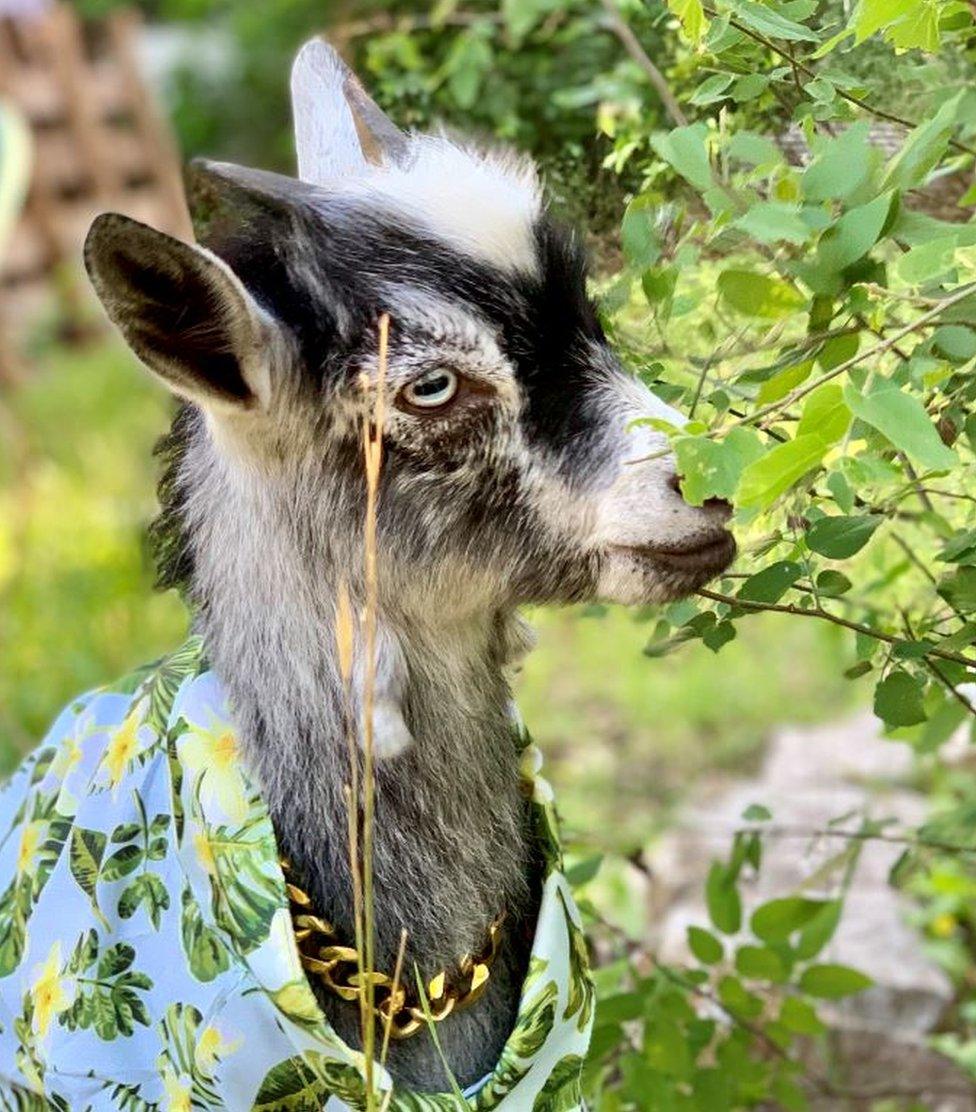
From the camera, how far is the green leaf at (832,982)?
2.44m

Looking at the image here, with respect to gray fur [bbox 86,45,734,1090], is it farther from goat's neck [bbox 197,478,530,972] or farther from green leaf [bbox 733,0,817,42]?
green leaf [bbox 733,0,817,42]

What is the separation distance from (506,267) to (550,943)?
735 mm

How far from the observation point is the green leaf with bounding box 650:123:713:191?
166 cm

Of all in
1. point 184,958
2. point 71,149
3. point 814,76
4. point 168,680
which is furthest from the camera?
point 71,149

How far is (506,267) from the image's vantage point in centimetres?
179

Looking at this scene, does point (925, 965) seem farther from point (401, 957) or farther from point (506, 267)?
point (506, 267)

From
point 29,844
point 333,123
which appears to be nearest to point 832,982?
point 29,844

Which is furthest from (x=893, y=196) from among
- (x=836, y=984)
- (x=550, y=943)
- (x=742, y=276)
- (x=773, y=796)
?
(x=773, y=796)

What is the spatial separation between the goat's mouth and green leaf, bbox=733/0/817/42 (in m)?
0.47

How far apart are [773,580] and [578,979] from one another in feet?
1.73

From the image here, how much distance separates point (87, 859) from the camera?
6.73 ft

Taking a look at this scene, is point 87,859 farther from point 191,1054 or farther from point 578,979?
point 578,979

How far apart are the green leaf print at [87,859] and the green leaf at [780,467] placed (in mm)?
932

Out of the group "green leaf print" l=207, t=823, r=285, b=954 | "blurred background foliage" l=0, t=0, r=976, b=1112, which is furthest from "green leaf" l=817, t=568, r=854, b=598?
"green leaf print" l=207, t=823, r=285, b=954
